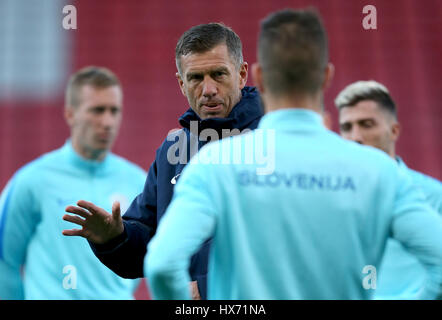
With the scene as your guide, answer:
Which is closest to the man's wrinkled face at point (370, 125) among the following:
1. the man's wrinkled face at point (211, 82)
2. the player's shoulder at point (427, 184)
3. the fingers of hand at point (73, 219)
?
the player's shoulder at point (427, 184)

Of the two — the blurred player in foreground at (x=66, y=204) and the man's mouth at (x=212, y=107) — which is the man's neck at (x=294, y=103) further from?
the blurred player in foreground at (x=66, y=204)

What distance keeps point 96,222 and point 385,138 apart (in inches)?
93.1

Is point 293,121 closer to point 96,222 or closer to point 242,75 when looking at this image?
point 96,222

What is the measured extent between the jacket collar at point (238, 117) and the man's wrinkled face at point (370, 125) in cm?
158

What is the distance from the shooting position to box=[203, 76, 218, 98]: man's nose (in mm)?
2637

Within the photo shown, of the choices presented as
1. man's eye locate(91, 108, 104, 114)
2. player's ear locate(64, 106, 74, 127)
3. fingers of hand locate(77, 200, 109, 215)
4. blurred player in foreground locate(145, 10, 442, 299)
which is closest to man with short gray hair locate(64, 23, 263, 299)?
fingers of hand locate(77, 200, 109, 215)

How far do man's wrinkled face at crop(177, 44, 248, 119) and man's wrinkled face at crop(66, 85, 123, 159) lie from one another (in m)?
2.28

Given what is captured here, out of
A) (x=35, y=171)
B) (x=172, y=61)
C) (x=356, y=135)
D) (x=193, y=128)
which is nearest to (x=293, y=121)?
(x=193, y=128)

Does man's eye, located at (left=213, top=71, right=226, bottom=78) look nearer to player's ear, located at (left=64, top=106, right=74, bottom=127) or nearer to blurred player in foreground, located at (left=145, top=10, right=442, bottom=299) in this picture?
blurred player in foreground, located at (left=145, top=10, right=442, bottom=299)

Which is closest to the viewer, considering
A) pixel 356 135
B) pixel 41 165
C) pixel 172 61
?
pixel 356 135

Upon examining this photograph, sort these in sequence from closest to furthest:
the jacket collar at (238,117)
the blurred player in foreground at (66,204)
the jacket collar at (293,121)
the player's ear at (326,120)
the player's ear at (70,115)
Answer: the jacket collar at (293,121) → the player's ear at (326,120) → the jacket collar at (238,117) → the blurred player in foreground at (66,204) → the player's ear at (70,115)

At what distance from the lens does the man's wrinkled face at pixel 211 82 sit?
263cm

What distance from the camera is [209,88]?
2.65 metres

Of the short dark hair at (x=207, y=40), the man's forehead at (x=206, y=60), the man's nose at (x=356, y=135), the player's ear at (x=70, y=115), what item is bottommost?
the man's nose at (x=356, y=135)
